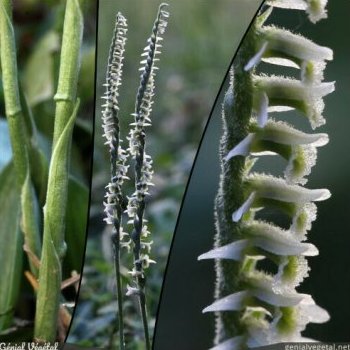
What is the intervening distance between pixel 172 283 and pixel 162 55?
0.91 metres

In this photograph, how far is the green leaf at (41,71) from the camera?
3186 mm

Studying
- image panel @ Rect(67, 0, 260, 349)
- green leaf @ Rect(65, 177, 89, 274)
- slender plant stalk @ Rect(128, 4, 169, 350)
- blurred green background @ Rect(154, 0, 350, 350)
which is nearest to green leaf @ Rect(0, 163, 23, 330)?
green leaf @ Rect(65, 177, 89, 274)

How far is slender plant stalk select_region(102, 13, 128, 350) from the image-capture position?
10.0ft

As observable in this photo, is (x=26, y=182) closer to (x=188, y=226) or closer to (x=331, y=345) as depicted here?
(x=188, y=226)

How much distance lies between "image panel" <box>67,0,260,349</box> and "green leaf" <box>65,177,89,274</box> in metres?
0.08

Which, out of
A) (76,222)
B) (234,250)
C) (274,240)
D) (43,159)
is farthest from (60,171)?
(274,240)

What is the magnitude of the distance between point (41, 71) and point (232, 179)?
99 centimetres

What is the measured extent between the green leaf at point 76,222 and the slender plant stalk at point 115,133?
0.12m

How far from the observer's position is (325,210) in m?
2.95

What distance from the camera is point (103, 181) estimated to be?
3.12 metres

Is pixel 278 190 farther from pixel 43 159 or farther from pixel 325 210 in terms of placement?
pixel 43 159

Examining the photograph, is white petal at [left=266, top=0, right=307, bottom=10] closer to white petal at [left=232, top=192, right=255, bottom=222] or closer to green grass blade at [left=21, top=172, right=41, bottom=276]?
white petal at [left=232, top=192, right=255, bottom=222]

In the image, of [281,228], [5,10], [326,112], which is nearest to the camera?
[281,228]

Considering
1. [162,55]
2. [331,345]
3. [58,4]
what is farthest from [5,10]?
[331,345]
